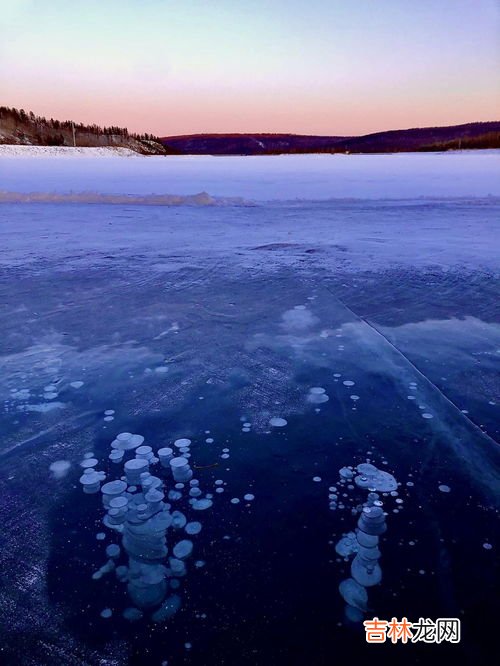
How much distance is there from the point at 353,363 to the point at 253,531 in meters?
1.83

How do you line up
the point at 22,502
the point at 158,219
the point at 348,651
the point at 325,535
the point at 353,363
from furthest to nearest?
the point at 158,219 < the point at 353,363 < the point at 22,502 < the point at 325,535 < the point at 348,651

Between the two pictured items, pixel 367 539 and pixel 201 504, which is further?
pixel 201 504

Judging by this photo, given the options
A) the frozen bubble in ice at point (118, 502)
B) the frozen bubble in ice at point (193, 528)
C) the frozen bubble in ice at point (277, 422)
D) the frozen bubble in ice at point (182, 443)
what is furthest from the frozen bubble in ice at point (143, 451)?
the frozen bubble in ice at point (277, 422)

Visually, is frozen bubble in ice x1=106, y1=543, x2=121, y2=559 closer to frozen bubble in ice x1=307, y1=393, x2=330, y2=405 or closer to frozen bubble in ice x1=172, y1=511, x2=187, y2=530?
frozen bubble in ice x1=172, y1=511, x2=187, y2=530

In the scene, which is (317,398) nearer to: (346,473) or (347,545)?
(346,473)

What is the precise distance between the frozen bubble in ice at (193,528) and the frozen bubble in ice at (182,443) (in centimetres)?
58

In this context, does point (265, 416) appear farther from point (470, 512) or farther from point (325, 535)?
point (470, 512)

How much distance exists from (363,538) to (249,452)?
76 cm

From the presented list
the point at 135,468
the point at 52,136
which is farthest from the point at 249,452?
the point at 52,136

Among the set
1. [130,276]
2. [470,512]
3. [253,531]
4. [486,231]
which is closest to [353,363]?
[470,512]

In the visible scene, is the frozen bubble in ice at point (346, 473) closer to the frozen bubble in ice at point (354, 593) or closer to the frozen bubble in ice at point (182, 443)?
the frozen bubble in ice at point (354, 593)

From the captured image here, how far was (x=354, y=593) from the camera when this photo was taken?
1678mm

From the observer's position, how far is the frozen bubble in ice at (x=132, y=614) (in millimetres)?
1581

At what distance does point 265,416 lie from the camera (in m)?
2.81
